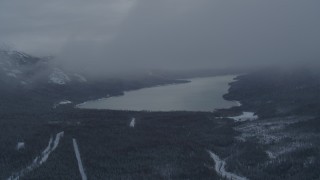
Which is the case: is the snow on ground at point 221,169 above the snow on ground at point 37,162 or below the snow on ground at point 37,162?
below

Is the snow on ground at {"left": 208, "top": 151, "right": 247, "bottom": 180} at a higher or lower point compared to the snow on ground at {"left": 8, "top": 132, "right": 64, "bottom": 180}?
lower

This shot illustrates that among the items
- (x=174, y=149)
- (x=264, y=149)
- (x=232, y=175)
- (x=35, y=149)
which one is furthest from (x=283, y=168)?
(x=35, y=149)

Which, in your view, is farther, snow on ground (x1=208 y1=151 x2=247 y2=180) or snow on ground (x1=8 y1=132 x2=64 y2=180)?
snow on ground (x1=8 y1=132 x2=64 y2=180)

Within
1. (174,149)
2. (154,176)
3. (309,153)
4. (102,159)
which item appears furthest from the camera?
(174,149)

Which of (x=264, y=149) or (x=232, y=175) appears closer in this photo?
(x=232, y=175)

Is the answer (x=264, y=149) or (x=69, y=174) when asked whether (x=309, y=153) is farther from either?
(x=69, y=174)

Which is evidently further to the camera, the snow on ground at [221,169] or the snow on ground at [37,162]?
the snow on ground at [37,162]

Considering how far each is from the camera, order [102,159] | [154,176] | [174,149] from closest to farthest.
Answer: [154,176]
[102,159]
[174,149]
